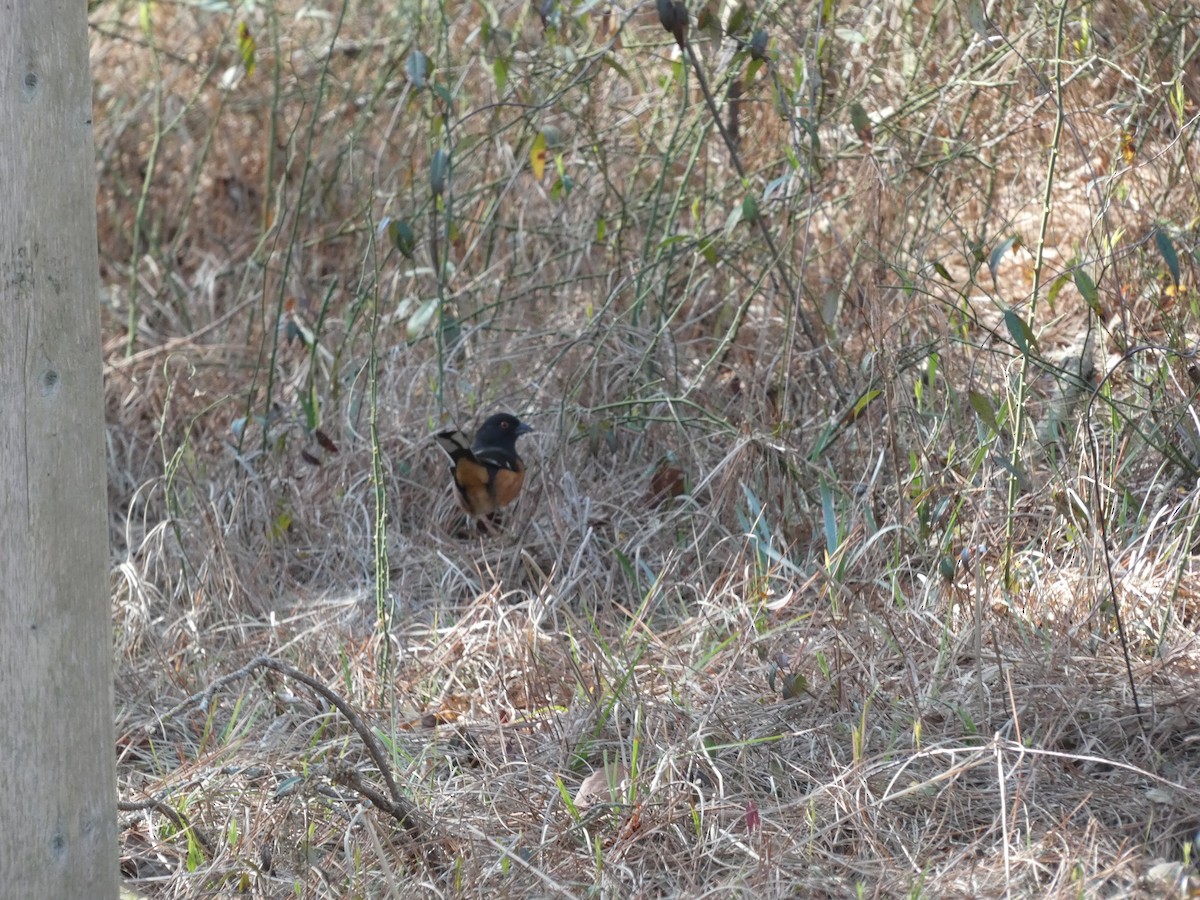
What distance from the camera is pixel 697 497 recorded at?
4.24m

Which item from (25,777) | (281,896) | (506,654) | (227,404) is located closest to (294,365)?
(227,404)

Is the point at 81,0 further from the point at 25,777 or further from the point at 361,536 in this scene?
the point at 361,536

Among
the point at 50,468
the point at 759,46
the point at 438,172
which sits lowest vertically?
the point at 50,468

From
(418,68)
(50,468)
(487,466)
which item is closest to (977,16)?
(418,68)

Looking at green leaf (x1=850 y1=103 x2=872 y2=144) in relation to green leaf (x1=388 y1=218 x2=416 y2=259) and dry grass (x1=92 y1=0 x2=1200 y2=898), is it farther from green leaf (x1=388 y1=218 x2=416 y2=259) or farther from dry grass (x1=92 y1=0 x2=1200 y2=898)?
green leaf (x1=388 y1=218 x2=416 y2=259)

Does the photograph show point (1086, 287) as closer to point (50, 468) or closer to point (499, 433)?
point (499, 433)

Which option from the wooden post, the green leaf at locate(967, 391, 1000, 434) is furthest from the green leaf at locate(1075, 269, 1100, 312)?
the wooden post

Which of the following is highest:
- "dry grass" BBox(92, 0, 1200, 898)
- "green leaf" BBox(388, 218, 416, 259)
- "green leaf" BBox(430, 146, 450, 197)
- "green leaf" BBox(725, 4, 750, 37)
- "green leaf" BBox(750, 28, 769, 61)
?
"green leaf" BBox(725, 4, 750, 37)

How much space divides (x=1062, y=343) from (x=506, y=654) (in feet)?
7.65

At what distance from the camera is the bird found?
428cm

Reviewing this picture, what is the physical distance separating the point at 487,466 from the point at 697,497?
684 mm

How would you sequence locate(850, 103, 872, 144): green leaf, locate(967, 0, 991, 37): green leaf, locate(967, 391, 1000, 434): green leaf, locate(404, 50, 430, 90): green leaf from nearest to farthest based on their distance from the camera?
1. locate(967, 391, 1000, 434): green leaf
2. locate(967, 0, 991, 37): green leaf
3. locate(850, 103, 872, 144): green leaf
4. locate(404, 50, 430, 90): green leaf

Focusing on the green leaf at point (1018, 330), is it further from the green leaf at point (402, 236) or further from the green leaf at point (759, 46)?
the green leaf at point (402, 236)

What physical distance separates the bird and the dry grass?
112 mm
